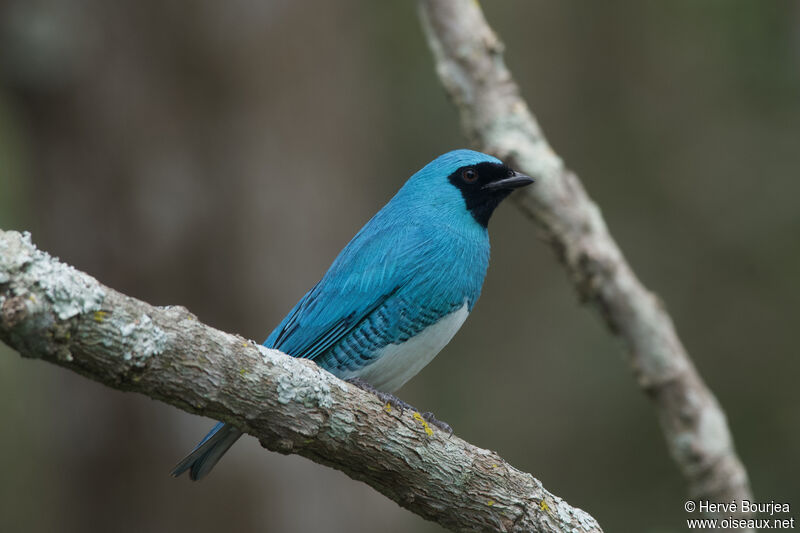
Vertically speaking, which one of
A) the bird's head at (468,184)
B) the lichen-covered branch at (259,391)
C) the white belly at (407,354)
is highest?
the bird's head at (468,184)

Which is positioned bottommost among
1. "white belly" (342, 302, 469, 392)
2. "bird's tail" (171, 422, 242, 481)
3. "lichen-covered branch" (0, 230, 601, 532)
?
"bird's tail" (171, 422, 242, 481)

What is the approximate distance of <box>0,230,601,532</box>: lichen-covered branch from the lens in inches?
87.2

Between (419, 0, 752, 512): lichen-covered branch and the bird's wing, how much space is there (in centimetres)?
85

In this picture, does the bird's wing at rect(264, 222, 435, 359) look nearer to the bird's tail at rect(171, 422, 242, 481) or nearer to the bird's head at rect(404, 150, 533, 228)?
the bird's head at rect(404, 150, 533, 228)

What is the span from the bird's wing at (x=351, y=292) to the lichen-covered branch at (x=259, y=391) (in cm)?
101

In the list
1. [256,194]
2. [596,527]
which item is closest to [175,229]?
[256,194]

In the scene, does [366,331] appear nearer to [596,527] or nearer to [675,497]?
[596,527]

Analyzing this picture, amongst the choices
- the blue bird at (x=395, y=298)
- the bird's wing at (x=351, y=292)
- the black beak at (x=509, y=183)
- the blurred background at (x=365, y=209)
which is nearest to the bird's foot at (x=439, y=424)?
the blue bird at (x=395, y=298)

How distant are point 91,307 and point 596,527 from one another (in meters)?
1.98

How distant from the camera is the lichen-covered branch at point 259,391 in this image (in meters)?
2.21

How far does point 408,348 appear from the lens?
3.95 meters

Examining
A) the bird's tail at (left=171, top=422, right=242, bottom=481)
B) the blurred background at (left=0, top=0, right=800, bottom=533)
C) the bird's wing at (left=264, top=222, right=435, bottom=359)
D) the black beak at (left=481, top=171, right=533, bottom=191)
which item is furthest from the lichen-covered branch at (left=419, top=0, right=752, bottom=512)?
the bird's tail at (left=171, top=422, right=242, bottom=481)

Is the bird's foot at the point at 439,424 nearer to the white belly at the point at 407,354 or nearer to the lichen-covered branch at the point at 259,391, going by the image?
the lichen-covered branch at the point at 259,391

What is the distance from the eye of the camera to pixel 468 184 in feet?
14.6
